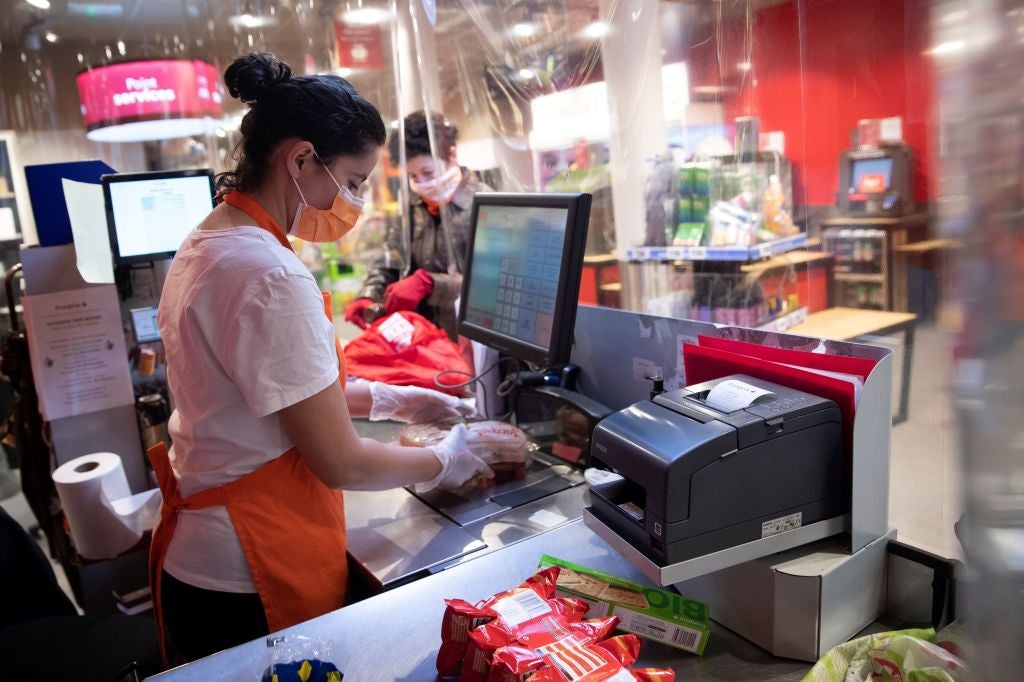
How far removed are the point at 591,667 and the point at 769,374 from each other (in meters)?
0.50

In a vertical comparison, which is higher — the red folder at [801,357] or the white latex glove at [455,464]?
the red folder at [801,357]

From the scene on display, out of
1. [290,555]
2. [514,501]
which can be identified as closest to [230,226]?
[290,555]

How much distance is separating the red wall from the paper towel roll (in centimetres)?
252

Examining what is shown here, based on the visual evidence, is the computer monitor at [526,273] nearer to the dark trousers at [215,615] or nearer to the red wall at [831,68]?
the dark trousers at [215,615]

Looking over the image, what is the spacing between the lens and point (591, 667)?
0.82 m

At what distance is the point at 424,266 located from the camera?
322cm

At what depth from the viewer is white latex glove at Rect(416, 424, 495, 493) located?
146 centimetres

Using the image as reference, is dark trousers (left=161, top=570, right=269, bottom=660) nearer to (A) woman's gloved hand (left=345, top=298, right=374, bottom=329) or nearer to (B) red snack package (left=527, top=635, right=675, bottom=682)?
(B) red snack package (left=527, top=635, right=675, bottom=682)

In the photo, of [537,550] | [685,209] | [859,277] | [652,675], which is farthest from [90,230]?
[859,277]

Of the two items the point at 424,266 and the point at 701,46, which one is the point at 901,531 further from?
the point at 424,266

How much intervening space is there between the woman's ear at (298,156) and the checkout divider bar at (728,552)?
82 cm

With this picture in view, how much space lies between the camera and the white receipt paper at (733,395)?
98 centimetres

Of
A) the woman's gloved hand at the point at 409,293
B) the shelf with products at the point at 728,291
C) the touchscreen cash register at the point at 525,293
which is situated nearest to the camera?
the touchscreen cash register at the point at 525,293

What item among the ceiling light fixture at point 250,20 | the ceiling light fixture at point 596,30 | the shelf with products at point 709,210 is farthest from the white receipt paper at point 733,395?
the ceiling light fixture at point 250,20
